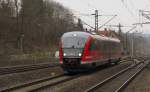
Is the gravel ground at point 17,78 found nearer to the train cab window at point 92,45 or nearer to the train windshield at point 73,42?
the train windshield at point 73,42

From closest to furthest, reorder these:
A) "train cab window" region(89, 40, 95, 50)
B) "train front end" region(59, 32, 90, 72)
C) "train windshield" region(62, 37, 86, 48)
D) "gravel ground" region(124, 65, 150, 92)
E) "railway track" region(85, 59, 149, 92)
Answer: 1. "railway track" region(85, 59, 149, 92)
2. "gravel ground" region(124, 65, 150, 92)
3. "train front end" region(59, 32, 90, 72)
4. "train windshield" region(62, 37, 86, 48)
5. "train cab window" region(89, 40, 95, 50)

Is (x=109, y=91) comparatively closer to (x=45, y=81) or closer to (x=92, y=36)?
(x=45, y=81)

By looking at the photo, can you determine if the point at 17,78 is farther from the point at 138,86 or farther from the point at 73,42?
the point at 138,86

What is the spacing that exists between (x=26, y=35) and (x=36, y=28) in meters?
5.83

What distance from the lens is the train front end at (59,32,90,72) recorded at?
24422 millimetres

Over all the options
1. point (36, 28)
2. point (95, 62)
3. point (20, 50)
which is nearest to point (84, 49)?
point (95, 62)

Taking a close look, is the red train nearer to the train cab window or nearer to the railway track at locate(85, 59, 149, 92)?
the train cab window

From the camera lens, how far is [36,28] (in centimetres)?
7562

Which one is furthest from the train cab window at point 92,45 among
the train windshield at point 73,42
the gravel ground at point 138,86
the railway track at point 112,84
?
the gravel ground at point 138,86

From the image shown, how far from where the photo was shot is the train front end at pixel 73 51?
2442cm

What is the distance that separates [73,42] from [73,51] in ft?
2.33

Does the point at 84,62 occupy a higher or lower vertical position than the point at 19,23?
lower

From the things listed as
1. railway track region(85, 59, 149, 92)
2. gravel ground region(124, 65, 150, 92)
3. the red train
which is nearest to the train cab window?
the red train

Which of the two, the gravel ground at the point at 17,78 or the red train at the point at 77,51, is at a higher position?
the red train at the point at 77,51
